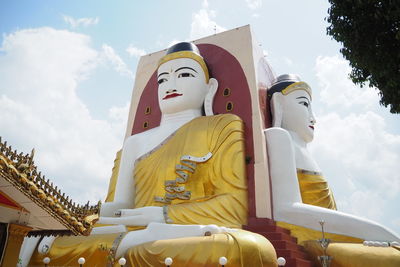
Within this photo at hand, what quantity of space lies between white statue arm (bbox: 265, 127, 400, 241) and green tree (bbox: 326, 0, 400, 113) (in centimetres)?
223

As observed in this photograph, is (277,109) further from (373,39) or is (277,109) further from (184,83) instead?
(373,39)

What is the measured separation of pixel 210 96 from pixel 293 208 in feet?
10.2

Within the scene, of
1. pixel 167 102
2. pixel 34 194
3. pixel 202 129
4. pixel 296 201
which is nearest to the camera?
pixel 34 194

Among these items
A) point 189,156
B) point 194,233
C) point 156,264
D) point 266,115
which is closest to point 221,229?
point 194,233

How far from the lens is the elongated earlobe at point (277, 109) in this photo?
8258 mm

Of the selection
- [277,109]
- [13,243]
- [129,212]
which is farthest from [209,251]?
[277,109]

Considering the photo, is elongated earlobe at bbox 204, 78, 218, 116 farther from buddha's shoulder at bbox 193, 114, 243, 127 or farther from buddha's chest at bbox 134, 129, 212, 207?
buddha's chest at bbox 134, 129, 212, 207

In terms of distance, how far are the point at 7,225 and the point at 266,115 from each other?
5653 millimetres

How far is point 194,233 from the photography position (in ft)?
17.6

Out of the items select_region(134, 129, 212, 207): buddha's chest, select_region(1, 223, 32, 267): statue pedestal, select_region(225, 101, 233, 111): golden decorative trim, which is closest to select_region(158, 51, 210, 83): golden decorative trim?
select_region(225, 101, 233, 111): golden decorative trim

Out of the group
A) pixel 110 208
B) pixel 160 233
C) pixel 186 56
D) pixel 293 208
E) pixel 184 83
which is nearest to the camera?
pixel 160 233

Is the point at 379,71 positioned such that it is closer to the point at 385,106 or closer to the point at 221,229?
the point at 385,106

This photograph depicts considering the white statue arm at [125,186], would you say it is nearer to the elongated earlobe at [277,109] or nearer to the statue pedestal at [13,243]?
the statue pedestal at [13,243]

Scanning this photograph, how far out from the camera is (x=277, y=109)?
838cm
